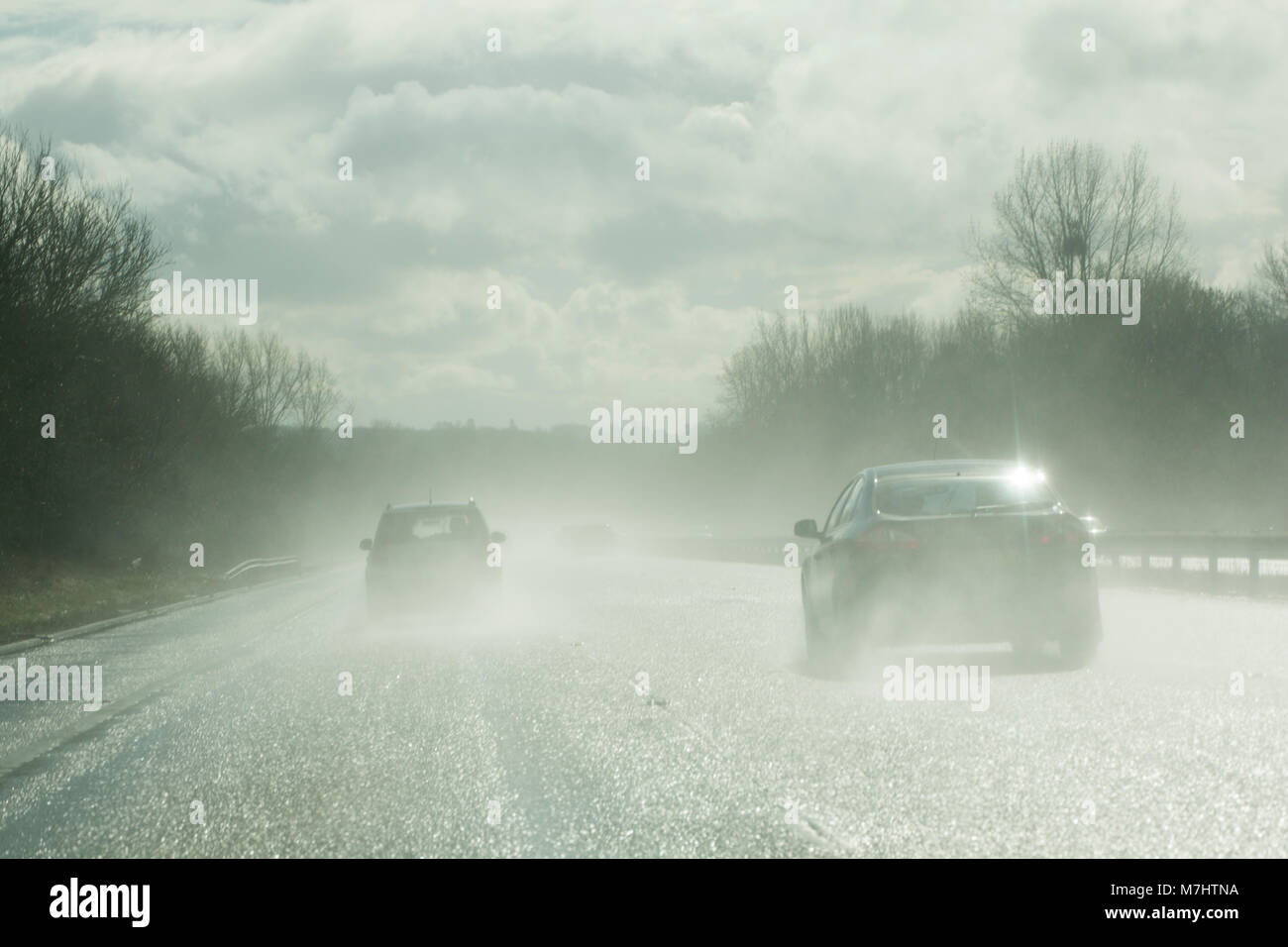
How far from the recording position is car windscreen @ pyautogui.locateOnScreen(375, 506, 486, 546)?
2272 centimetres

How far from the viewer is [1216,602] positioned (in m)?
21.0

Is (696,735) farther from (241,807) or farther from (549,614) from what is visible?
(549,614)

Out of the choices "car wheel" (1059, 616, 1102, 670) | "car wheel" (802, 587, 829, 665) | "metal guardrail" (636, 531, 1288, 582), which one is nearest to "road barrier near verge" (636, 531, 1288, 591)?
"metal guardrail" (636, 531, 1288, 582)

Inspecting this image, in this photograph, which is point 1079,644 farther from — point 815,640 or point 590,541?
point 590,541

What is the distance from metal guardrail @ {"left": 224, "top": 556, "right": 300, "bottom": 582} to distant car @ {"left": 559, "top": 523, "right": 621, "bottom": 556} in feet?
47.0

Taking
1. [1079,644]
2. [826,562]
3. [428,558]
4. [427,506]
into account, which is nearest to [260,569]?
→ [427,506]

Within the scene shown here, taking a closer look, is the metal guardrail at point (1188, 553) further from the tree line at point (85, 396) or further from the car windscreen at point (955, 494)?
the tree line at point (85, 396)

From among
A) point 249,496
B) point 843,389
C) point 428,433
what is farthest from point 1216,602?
point 428,433

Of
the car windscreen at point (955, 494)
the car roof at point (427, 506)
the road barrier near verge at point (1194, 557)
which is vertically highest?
the car windscreen at point (955, 494)

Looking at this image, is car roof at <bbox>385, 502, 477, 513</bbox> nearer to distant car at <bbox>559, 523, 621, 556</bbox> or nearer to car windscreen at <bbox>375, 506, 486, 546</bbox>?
car windscreen at <bbox>375, 506, 486, 546</bbox>

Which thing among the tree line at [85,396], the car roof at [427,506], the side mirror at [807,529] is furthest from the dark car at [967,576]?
the tree line at [85,396]

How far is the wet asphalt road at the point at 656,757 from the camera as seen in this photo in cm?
620
